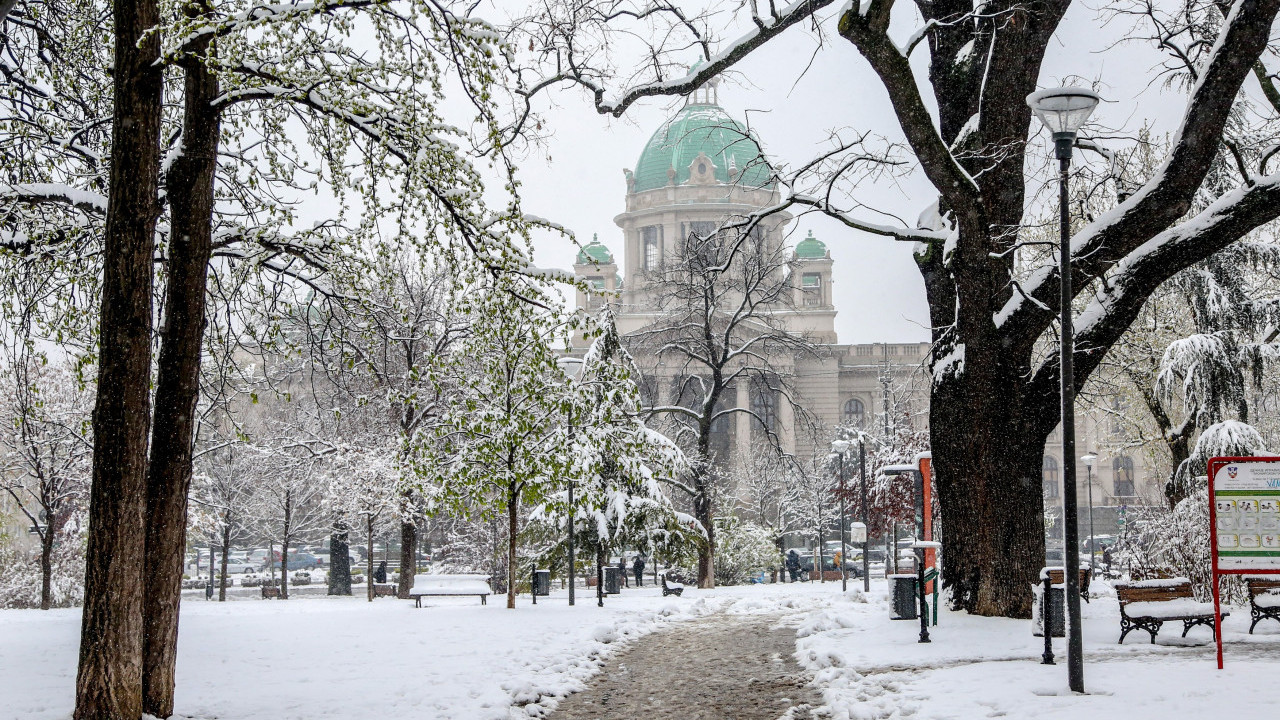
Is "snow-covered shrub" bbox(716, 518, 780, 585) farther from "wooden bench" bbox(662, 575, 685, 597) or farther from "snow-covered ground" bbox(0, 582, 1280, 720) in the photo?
"snow-covered ground" bbox(0, 582, 1280, 720)

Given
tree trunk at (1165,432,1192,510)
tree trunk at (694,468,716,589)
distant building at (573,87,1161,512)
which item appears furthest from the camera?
distant building at (573,87,1161,512)

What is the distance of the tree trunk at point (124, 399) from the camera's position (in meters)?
7.62

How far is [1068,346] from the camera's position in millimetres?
9156

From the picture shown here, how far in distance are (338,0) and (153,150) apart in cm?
172

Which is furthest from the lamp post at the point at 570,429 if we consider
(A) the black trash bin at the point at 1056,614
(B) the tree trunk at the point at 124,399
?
(B) the tree trunk at the point at 124,399

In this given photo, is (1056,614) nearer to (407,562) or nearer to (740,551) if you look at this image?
(407,562)

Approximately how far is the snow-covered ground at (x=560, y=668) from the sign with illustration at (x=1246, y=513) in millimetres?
938

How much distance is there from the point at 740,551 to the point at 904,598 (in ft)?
71.9

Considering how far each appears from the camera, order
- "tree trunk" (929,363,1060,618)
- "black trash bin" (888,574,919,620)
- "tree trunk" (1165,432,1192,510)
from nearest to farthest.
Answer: "tree trunk" (929,363,1060,618) < "black trash bin" (888,574,919,620) < "tree trunk" (1165,432,1192,510)

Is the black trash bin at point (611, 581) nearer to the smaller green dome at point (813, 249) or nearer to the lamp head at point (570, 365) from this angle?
the lamp head at point (570, 365)

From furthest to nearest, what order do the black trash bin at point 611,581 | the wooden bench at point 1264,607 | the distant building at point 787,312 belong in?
the distant building at point 787,312 < the black trash bin at point 611,581 < the wooden bench at point 1264,607

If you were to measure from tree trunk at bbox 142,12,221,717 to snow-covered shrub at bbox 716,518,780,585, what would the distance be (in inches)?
1076

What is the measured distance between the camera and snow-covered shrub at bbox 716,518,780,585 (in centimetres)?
3525

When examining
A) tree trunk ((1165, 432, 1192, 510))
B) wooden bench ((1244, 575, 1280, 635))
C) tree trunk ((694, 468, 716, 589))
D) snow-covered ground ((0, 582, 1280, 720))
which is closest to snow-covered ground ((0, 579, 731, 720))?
snow-covered ground ((0, 582, 1280, 720))
